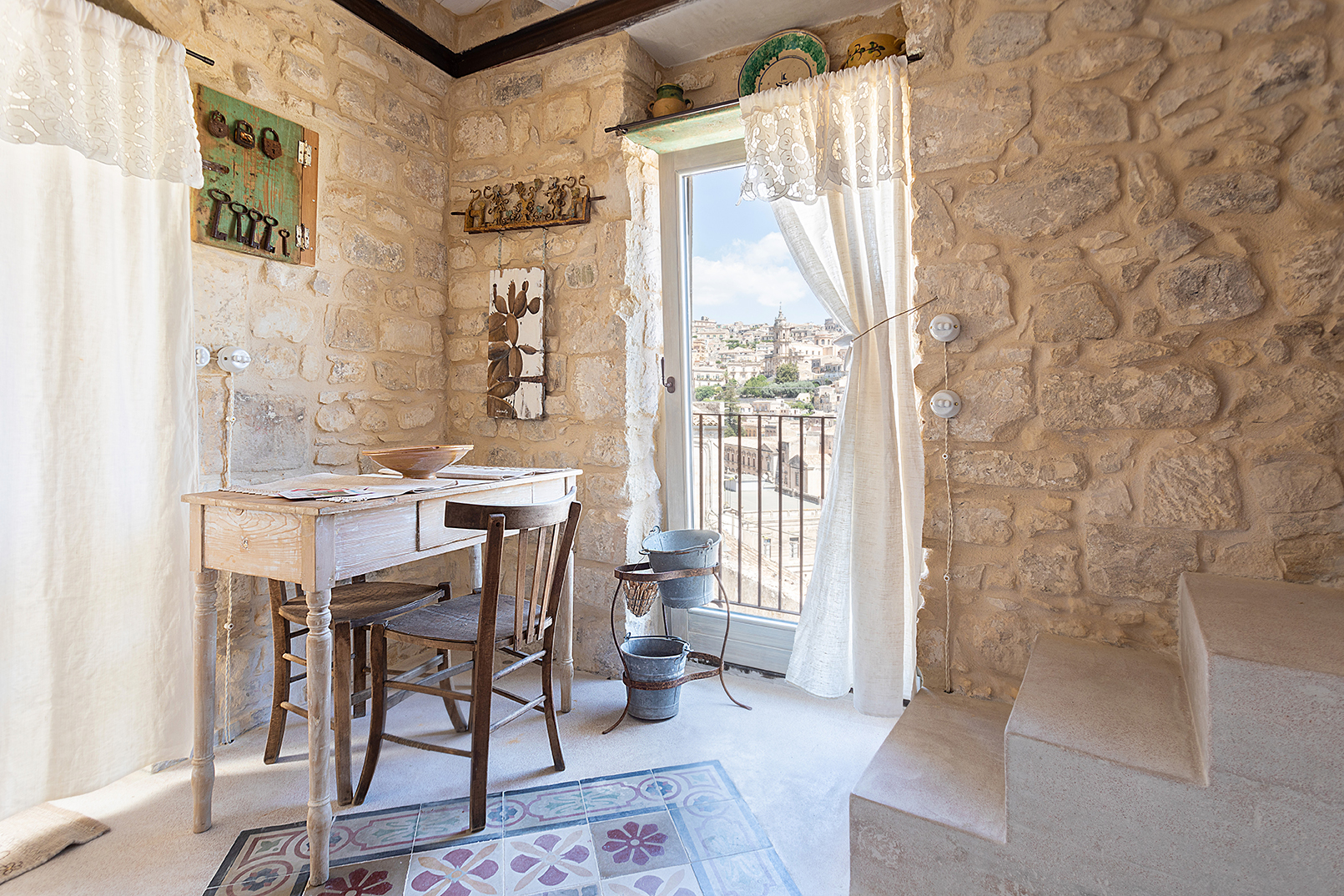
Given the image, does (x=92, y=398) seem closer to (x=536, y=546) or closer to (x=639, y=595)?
(x=536, y=546)

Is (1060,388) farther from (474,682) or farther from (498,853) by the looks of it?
(498,853)

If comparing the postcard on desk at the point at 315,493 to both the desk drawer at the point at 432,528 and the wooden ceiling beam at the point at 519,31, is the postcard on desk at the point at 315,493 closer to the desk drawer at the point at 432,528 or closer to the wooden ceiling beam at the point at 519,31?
the desk drawer at the point at 432,528

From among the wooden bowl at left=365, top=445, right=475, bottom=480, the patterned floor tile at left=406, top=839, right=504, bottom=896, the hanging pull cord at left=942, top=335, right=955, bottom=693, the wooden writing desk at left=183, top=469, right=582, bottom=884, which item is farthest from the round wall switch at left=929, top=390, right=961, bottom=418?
the patterned floor tile at left=406, top=839, right=504, bottom=896

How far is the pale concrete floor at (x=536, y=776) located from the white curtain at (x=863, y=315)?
0.23 m

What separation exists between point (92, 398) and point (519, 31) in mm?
2127

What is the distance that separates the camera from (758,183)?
229cm

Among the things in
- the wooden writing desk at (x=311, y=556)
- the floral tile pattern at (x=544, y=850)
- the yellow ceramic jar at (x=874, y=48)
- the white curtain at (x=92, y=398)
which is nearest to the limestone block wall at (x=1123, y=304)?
the yellow ceramic jar at (x=874, y=48)

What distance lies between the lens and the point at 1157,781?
47.3 inches

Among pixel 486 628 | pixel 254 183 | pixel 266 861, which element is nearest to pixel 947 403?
pixel 486 628

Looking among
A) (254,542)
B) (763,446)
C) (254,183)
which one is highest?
(254,183)

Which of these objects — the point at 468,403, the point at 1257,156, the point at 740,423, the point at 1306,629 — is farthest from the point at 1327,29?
the point at 468,403

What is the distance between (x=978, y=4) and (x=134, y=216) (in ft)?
8.09

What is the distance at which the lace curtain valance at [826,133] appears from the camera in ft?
6.85

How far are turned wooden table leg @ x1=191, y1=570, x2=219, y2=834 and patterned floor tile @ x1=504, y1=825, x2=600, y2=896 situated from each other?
0.80 metres
